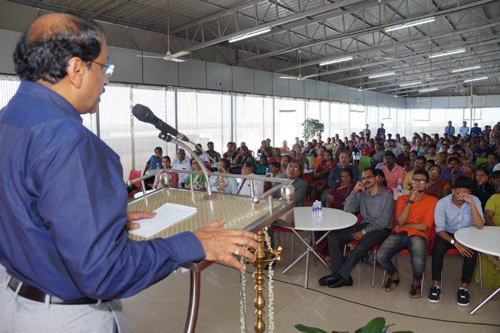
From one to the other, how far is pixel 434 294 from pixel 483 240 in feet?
2.27

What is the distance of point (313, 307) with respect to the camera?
133 inches

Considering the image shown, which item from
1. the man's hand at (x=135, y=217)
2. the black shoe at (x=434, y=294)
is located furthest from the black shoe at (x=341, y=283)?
the man's hand at (x=135, y=217)

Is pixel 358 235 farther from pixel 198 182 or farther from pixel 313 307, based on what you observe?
pixel 198 182

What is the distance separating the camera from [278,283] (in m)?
3.92

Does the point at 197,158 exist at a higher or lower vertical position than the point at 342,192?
higher

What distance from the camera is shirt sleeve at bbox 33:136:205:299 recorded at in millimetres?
713

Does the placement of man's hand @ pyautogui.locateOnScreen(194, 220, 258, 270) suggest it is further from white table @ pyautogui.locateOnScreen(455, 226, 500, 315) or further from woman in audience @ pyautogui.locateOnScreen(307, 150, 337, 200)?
woman in audience @ pyautogui.locateOnScreen(307, 150, 337, 200)

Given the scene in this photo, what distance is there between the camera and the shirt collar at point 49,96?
831mm

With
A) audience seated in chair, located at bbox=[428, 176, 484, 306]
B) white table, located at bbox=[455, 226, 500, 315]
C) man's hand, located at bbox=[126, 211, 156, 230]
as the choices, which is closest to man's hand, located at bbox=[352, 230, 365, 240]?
audience seated in chair, located at bbox=[428, 176, 484, 306]

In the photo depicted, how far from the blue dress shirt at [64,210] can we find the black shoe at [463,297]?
133 inches

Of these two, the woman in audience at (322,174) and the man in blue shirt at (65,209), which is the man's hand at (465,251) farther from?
the man in blue shirt at (65,209)

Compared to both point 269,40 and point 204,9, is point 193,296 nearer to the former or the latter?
point 204,9

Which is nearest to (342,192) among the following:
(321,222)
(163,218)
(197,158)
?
(321,222)

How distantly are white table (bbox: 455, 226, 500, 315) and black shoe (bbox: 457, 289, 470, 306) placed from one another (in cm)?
12
